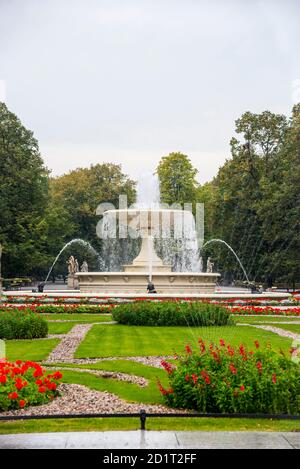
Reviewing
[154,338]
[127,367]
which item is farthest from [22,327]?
[127,367]

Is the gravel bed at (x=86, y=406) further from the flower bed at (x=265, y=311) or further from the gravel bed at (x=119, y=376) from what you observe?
the flower bed at (x=265, y=311)

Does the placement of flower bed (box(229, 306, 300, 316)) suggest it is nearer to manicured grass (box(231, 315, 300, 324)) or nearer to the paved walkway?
manicured grass (box(231, 315, 300, 324))

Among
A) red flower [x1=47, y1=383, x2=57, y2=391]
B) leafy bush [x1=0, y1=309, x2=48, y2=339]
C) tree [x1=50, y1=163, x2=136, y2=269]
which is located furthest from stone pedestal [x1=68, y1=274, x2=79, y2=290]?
red flower [x1=47, y1=383, x2=57, y2=391]

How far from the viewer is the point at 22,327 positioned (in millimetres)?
16766

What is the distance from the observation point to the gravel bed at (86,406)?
27.8 feet

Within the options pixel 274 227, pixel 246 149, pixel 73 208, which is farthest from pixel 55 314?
pixel 73 208

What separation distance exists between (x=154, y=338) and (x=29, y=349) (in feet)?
11.6

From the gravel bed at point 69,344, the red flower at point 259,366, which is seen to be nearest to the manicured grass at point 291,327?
the gravel bed at point 69,344

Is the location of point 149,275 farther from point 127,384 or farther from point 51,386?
point 51,386

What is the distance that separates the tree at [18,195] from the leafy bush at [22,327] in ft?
104

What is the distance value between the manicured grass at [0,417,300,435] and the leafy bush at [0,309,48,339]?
899 centimetres

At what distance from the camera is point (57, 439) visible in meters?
6.85

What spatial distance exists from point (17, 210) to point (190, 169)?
26.7 meters
